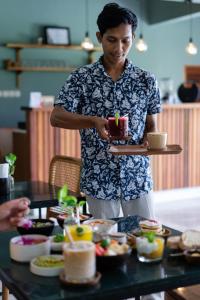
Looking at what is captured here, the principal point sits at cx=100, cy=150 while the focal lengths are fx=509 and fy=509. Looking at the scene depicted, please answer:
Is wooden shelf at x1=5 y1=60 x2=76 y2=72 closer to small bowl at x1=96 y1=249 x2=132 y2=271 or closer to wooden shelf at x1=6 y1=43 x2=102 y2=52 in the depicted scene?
wooden shelf at x1=6 y1=43 x2=102 y2=52

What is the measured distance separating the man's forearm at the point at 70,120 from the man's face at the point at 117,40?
31 centimetres

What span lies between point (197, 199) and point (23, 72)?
344 cm

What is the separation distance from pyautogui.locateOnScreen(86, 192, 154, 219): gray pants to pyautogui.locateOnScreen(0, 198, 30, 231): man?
0.68 m

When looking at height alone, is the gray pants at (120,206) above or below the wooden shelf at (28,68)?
below

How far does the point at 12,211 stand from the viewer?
164 centimetres

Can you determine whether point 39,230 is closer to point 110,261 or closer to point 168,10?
point 110,261

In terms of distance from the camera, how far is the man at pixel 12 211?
5.33ft

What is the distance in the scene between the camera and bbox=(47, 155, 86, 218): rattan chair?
324 centimetres

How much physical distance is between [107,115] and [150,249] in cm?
89

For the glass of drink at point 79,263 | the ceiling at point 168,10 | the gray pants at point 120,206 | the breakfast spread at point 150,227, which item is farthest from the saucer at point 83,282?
the ceiling at point 168,10

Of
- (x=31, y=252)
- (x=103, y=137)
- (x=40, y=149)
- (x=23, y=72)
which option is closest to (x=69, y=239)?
(x=31, y=252)

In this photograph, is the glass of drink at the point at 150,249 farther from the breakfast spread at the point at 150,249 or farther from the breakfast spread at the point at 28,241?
the breakfast spread at the point at 28,241

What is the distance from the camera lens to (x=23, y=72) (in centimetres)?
804

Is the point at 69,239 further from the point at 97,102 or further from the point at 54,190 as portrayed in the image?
the point at 54,190
